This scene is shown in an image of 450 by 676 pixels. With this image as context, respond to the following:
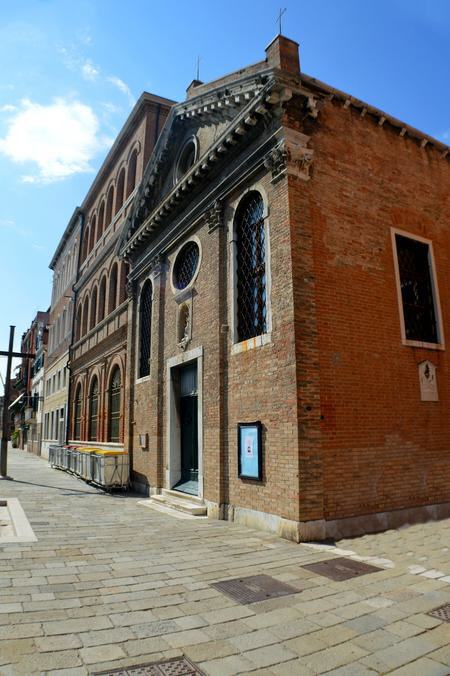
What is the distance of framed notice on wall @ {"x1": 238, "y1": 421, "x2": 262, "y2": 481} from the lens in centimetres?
809

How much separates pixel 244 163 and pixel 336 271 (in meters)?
3.04

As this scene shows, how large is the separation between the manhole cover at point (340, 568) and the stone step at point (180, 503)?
13.6 feet

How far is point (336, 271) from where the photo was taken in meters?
8.36

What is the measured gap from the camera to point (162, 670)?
3.21 m

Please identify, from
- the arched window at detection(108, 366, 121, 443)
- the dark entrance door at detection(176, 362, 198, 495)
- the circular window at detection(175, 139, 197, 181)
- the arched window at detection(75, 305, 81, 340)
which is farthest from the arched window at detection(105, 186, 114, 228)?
the dark entrance door at detection(176, 362, 198, 495)

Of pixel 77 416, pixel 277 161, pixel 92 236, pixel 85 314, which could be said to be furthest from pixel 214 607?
pixel 92 236

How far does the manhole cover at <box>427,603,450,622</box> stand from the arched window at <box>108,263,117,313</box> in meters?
17.5

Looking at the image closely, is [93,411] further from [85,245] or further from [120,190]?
[85,245]

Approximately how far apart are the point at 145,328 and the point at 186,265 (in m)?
3.56

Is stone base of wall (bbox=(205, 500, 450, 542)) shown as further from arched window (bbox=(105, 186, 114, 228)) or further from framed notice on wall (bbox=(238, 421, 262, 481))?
arched window (bbox=(105, 186, 114, 228))

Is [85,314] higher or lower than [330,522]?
higher

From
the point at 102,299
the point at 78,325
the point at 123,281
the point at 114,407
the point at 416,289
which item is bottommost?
the point at 114,407

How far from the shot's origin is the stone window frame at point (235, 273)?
27.6ft

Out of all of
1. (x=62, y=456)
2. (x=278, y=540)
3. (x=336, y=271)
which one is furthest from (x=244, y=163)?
(x=62, y=456)
